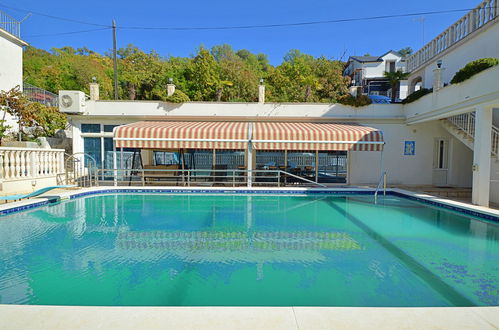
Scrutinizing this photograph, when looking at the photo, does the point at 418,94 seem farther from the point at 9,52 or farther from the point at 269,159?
the point at 9,52

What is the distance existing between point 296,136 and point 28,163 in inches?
619

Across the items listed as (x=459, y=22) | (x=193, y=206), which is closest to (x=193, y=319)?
(x=193, y=206)

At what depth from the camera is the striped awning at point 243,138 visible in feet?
60.6

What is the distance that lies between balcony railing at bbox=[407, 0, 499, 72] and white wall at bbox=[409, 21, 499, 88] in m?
0.39

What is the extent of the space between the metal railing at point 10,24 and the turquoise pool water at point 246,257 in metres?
25.5

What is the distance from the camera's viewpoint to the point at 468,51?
18.7 m


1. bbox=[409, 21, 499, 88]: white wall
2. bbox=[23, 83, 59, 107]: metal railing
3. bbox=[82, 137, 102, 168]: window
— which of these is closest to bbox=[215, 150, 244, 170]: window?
bbox=[82, 137, 102, 168]: window

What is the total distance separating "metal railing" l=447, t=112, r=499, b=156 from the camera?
16.0 meters

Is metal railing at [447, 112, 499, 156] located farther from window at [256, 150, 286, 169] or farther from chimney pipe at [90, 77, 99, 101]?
chimney pipe at [90, 77, 99, 101]

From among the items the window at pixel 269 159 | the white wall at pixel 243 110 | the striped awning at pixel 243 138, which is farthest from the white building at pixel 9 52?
A: the window at pixel 269 159

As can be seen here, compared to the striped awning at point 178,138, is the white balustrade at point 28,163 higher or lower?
lower

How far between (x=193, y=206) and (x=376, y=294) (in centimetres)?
1103

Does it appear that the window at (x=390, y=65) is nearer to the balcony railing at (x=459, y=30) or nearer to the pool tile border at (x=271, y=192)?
the balcony railing at (x=459, y=30)

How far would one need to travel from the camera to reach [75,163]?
21812 millimetres
